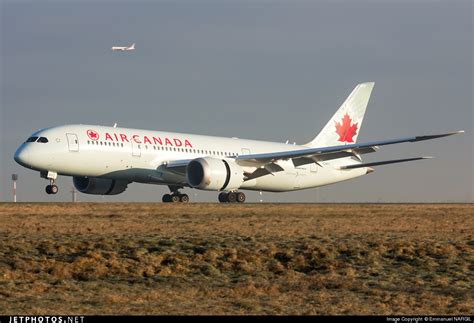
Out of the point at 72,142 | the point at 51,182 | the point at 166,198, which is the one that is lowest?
the point at 166,198

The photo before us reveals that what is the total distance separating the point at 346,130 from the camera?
6381 centimetres

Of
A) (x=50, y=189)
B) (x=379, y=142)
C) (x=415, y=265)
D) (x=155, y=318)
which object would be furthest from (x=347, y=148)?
(x=155, y=318)

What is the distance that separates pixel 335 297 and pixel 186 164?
30.9 metres

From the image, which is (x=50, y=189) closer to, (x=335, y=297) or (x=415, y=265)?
(x=415, y=265)

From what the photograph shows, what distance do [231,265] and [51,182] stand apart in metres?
25.1

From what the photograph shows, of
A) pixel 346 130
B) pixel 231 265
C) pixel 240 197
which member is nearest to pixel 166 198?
pixel 240 197

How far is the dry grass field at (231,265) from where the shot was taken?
1764 cm

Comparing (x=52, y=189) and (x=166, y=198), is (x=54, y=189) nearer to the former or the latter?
(x=52, y=189)

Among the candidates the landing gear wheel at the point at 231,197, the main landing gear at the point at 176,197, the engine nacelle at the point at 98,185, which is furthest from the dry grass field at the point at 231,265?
the main landing gear at the point at 176,197

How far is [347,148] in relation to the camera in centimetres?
5084

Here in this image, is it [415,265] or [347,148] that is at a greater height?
[347,148]

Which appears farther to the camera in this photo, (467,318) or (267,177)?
(267,177)

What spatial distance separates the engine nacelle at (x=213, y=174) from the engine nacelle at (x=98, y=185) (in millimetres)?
5453

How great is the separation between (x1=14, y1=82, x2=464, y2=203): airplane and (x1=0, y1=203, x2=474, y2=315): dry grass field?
410 inches
